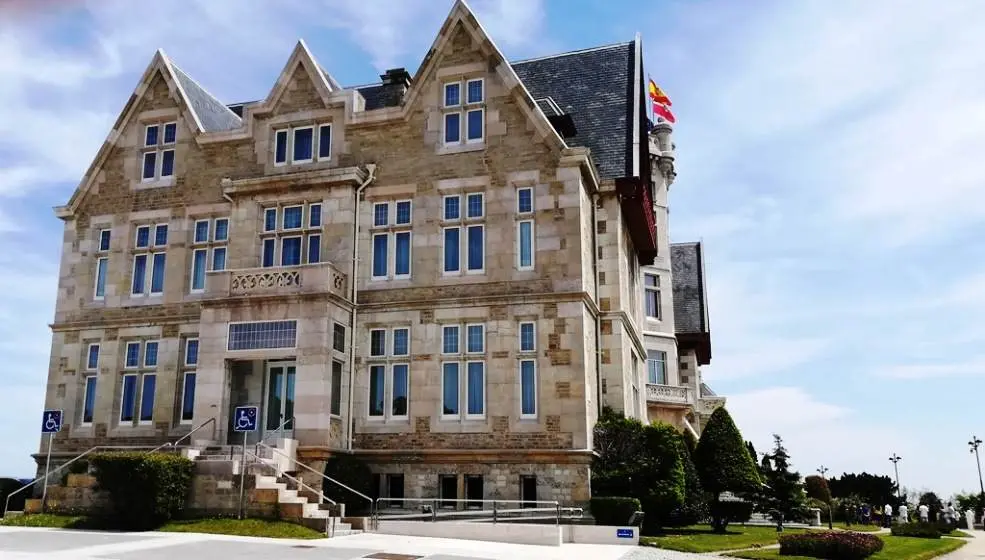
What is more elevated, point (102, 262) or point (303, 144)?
point (303, 144)

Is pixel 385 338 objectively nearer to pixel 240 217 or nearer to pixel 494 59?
pixel 240 217

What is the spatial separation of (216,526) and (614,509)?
984 cm

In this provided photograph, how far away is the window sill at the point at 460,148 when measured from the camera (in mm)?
26875

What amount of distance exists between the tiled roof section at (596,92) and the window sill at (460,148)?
3.94 metres

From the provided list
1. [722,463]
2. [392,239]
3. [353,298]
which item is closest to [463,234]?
[392,239]

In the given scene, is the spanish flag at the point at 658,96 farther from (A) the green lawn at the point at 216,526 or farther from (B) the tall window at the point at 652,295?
(A) the green lawn at the point at 216,526

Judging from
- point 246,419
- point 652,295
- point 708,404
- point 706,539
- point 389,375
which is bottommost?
point 706,539

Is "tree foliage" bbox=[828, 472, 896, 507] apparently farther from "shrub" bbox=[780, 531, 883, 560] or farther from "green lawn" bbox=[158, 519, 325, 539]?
"green lawn" bbox=[158, 519, 325, 539]

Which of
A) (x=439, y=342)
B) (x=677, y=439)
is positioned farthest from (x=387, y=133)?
(x=677, y=439)

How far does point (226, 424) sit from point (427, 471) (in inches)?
242

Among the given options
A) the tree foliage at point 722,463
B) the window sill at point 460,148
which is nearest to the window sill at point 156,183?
the window sill at point 460,148

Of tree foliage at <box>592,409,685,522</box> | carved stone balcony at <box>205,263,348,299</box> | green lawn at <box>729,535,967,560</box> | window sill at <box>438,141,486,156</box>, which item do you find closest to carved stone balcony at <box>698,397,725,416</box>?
green lawn at <box>729,535,967,560</box>

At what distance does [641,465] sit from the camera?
23.5 metres

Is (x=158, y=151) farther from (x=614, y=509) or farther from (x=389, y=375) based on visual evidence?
(x=614, y=509)
